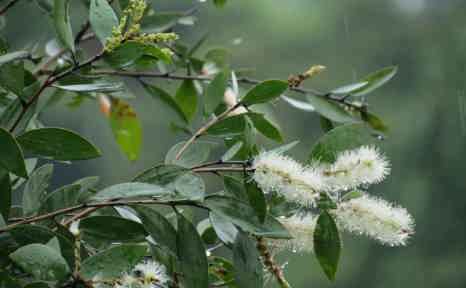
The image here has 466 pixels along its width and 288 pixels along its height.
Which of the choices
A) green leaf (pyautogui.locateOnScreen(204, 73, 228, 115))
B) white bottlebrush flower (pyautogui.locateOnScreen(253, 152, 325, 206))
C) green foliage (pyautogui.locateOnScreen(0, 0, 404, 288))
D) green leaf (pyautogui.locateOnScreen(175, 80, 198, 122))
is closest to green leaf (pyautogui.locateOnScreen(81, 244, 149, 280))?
green foliage (pyautogui.locateOnScreen(0, 0, 404, 288))

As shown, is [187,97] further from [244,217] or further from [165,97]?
[244,217]

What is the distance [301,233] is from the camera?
24.6 inches

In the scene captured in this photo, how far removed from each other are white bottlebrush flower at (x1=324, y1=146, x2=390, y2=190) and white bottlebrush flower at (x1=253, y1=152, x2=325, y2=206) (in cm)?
1

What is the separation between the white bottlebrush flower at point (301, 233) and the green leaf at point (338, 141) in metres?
0.05

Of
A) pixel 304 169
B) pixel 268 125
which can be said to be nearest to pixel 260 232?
pixel 304 169

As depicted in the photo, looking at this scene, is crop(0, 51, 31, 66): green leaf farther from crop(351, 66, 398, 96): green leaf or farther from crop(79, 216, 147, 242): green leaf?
crop(351, 66, 398, 96): green leaf

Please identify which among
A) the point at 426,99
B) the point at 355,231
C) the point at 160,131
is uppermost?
the point at 355,231

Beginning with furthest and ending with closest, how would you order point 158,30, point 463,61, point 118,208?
point 463,61, point 158,30, point 118,208

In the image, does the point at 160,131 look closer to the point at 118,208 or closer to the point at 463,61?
the point at 463,61

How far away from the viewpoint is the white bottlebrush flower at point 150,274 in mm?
533

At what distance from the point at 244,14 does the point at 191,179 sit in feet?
18.1

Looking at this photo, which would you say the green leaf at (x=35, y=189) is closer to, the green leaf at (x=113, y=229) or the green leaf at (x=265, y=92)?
the green leaf at (x=113, y=229)

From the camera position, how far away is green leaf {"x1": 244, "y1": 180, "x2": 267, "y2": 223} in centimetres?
59

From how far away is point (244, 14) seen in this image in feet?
19.7
